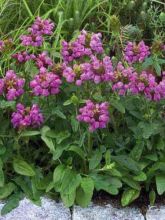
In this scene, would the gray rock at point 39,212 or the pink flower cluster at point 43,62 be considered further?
the pink flower cluster at point 43,62

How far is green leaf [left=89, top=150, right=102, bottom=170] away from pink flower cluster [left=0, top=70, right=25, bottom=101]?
39 cm

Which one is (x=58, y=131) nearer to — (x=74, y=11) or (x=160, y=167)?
(x=160, y=167)

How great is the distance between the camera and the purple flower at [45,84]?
2.37m

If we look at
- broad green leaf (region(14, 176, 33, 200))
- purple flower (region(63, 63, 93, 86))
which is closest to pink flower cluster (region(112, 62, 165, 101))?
purple flower (region(63, 63, 93, 86))

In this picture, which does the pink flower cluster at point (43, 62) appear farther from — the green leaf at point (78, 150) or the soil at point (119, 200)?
the soil at point (119, 200)

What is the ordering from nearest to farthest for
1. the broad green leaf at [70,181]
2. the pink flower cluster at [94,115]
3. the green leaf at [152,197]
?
the pink flower cluster at [94,115]
the broad green leaf at [70,181]
the green leaf at [152,197]

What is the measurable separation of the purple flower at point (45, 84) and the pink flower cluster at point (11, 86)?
0.07 m

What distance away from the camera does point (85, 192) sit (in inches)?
94.7

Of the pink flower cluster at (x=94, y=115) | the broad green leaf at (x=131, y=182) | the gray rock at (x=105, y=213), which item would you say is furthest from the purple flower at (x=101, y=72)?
the gray rock at (x=105, y=213)

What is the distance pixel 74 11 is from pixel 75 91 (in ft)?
3.43

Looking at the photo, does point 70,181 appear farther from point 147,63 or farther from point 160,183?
point 147,63

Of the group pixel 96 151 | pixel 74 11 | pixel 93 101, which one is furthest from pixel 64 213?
pixel 74 11

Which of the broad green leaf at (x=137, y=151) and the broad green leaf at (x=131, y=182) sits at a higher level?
the broad green leaf at (x=137, y=151)

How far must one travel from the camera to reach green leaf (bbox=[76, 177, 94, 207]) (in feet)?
7.86
